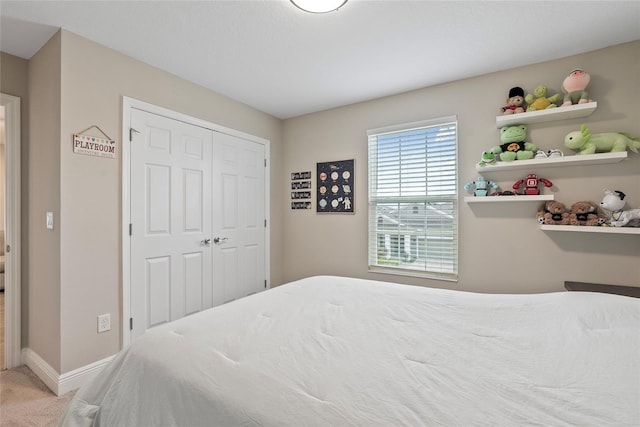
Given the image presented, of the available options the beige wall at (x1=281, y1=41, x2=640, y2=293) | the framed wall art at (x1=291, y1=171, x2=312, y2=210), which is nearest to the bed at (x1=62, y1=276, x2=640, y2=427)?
the beige wall at (x1=281, y1=41, x2=640, y2=293)

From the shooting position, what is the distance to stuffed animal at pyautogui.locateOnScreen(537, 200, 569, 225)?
2232 mm

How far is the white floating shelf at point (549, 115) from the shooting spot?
2135mm

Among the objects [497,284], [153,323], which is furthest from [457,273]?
[153,323]

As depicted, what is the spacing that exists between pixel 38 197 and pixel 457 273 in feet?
11.6

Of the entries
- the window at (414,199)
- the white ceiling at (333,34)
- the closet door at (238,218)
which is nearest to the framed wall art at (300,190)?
the closet door at (238,218)

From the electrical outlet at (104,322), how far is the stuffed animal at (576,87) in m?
3.79

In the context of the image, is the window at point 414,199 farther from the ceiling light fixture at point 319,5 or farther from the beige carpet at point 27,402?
the beige carpet at point 27,402

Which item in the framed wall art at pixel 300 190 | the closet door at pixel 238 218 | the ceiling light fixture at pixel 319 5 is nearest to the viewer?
the ceiling light fixture at pixel 319 5

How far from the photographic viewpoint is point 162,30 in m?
2.02

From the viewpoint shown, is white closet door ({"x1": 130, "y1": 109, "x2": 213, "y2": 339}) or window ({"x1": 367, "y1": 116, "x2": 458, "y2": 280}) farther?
window ({"x1": 367, "y1": 116, "x2": 458, "y2": 280})

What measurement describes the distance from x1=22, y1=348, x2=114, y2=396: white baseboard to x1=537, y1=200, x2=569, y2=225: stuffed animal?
11.1ft

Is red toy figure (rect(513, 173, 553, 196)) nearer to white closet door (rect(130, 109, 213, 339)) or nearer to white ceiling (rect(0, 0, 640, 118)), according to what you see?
white ceiling (rect(0, 0, 640, 118))

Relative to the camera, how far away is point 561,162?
2.21 metres

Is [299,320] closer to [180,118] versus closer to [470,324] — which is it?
[470,324]
